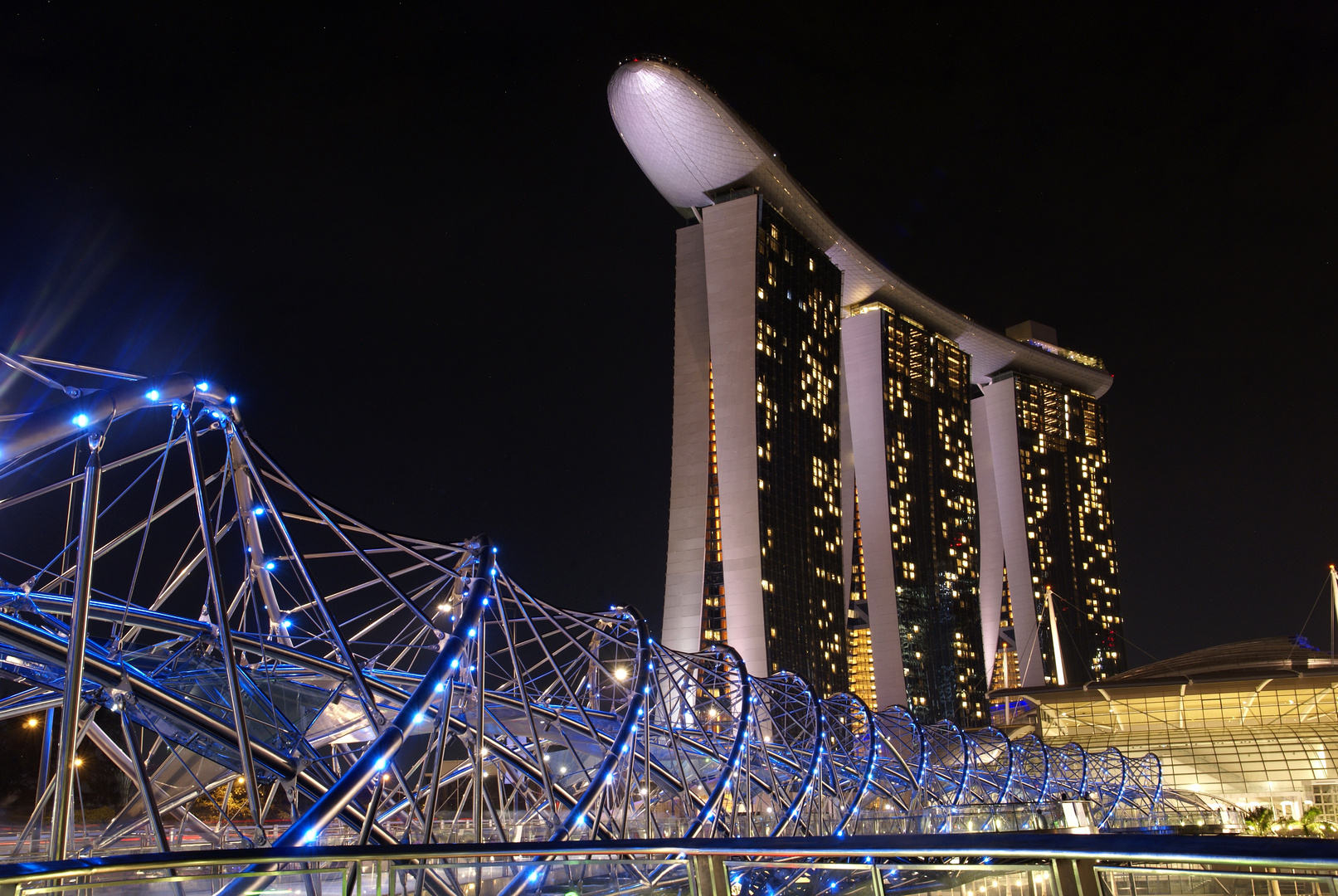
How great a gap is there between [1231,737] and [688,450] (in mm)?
49841

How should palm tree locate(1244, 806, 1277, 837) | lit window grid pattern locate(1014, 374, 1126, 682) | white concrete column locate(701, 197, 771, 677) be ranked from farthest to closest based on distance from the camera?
1. lit window grid pattern locate(1014, 374, 1126, 682)
2. white concrete column locate(701, 197, 771, 677)
3. palm tree locate(1244, 806, 1277, 837)

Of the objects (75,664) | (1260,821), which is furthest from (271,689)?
(1260,821)

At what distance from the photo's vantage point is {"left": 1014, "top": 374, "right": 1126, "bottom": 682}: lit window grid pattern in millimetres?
153750

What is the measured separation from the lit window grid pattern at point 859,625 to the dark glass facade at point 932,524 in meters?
5.52

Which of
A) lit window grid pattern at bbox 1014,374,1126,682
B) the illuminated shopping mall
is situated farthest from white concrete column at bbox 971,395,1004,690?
the illuminated shopping mall

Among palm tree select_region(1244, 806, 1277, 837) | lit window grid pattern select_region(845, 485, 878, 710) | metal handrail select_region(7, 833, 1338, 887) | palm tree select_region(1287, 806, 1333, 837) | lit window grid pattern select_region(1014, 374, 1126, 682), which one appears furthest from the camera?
lit window grid pattern select_region(1014, 374, 1126, 682)

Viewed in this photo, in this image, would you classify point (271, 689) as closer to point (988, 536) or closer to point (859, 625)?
point (859, 625)

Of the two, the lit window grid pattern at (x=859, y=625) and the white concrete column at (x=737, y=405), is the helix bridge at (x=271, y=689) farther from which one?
the lit window grid pattern at (x=859, y=625)

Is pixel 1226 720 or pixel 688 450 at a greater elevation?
pixel 688 450

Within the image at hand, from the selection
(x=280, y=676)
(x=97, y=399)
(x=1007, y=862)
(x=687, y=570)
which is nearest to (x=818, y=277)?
(x=687, y=570)

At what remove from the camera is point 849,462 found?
132 meters

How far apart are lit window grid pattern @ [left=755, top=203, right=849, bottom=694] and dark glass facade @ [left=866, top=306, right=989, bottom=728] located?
17.7 m

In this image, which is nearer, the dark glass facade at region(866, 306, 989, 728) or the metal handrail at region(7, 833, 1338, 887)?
the metal handrail at region(7, 833, 1338, 887)

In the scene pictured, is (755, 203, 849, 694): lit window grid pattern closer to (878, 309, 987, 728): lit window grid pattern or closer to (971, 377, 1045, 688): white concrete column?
(878, 309, 987, 728): lit window grid pattern
